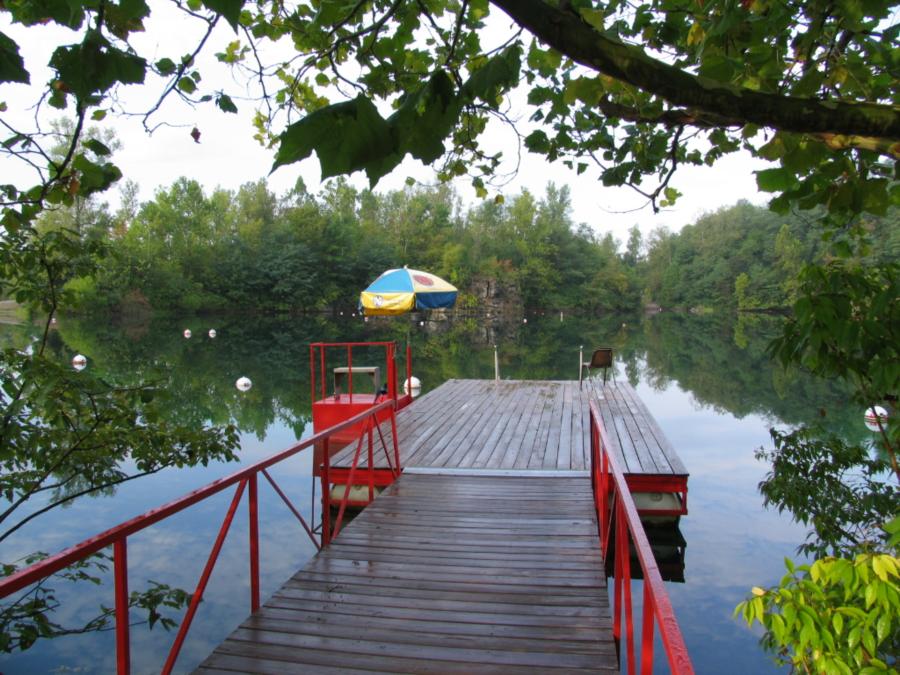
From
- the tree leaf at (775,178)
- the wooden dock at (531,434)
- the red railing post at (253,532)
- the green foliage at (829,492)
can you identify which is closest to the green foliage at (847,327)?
the tree leaf at (775,178)

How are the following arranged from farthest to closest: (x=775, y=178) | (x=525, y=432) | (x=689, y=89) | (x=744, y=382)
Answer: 1. (x=744, y=382)
2. (x=525, y=432)
3. (x=775, y=178)
4. (x=689, y=89)

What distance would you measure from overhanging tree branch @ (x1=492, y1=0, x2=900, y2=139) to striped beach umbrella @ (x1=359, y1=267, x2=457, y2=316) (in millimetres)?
9787

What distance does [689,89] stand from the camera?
145 cm

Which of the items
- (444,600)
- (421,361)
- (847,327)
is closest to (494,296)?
(421,361)

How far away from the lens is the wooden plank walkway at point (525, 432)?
23.0 ft

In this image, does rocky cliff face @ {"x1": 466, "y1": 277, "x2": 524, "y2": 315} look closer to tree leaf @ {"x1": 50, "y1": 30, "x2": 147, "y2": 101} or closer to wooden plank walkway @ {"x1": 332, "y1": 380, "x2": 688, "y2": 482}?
wooden plank walkway @ {"x1": 332, "y1": 380, "x2": 688, "y2": 482}

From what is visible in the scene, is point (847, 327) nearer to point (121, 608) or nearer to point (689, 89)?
point (689, 89)

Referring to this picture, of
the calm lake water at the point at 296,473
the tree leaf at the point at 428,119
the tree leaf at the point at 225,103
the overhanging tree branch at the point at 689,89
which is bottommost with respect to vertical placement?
the calm lake water at the point at 296,473

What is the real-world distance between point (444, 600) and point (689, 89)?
10.4 ft

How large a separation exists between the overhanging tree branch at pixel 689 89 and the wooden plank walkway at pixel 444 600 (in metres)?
2.49

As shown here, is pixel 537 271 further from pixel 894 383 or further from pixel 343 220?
pixel 894 383

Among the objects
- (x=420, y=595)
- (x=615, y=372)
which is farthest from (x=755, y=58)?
(x=615, y=372)

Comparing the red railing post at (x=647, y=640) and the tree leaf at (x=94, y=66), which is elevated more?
the tree leaf at (x=94, y=66)

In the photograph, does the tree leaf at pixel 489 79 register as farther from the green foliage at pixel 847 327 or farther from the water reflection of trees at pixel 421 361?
the water reflection of trees at pixel 421 361
